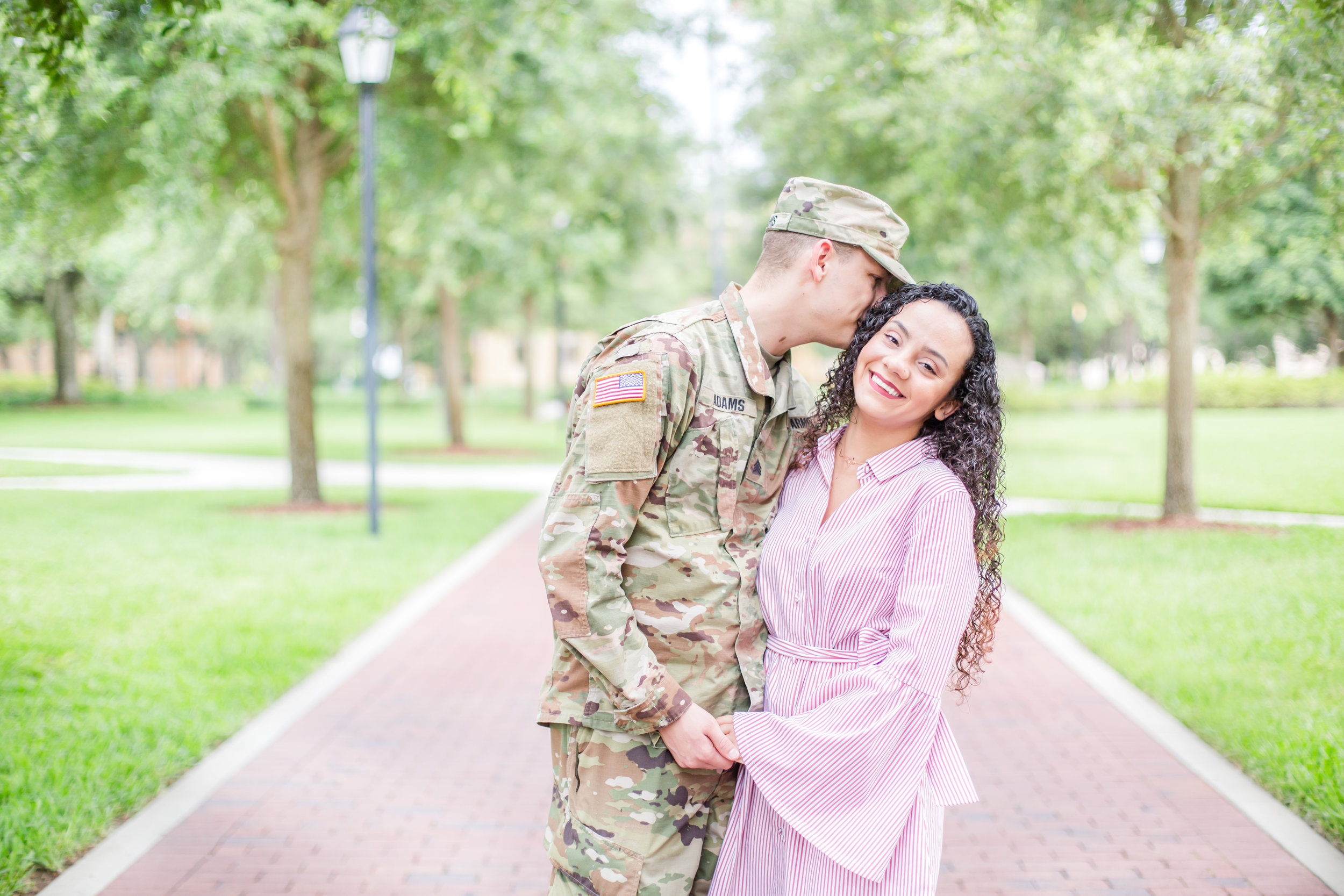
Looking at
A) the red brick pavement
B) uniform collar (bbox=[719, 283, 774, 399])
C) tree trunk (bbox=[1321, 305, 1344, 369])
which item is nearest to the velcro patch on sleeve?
uniform collar (bbox=[719, 283, 774, 399])

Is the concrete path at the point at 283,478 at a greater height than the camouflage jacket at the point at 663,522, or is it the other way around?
the camouflage jacket at the point at 663,522

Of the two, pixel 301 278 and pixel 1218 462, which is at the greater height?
pixel 301 278

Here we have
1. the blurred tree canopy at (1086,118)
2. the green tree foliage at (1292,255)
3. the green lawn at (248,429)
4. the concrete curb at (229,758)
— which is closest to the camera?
the concrete curb at (229,758)

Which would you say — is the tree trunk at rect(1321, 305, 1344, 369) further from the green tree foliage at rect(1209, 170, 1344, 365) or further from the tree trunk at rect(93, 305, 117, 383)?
the tree trunk at rect(93, 305, 117, 383)

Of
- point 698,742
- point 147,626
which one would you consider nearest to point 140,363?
point 147,626

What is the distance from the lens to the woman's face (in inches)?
89.0

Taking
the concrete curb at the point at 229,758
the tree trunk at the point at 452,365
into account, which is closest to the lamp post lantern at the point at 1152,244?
the concrete curb at the point at 229,758

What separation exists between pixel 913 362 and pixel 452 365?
909 inches

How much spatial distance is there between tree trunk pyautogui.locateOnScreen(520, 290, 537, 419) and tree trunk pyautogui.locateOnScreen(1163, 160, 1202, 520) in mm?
17712

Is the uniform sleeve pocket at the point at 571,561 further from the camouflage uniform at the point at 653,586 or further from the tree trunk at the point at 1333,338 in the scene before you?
the tree trunk at the point at 1333,338

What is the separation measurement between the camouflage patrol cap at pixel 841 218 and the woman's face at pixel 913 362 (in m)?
0.12

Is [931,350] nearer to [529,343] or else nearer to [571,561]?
[571,561]

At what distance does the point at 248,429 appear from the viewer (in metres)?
32.8

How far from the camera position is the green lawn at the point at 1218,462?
34.7ft
